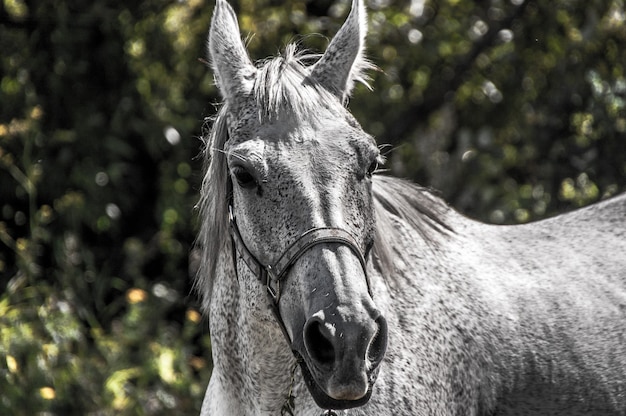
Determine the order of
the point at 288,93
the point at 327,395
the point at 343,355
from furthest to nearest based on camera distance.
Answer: the point at 288,93, the point at 327,395, the point at 343,355

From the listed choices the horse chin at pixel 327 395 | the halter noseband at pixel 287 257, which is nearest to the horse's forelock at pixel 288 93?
the halter noseband at pixel 287 257

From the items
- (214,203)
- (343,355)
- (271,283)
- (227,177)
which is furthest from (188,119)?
(343,355)

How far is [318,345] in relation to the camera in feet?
8.00

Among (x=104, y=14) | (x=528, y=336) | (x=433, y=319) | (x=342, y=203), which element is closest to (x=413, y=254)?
(x=433, y=319)

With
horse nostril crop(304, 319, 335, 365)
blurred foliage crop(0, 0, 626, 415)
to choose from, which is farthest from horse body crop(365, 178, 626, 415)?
blurred foliage crop(0, 0, 626, 415)

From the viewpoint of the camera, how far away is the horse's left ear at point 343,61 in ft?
9.63

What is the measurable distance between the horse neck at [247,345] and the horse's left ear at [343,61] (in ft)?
2.01

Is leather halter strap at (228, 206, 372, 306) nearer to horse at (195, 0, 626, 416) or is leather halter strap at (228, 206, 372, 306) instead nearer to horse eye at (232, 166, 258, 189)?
horse at (195, 0, 626, 416)

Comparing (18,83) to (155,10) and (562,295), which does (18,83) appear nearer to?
(155,10)

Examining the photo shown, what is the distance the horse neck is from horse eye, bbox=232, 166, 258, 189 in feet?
0.83

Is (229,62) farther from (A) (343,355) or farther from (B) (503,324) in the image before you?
(B) (503,324)

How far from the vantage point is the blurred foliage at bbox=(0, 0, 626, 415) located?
596 centimetres

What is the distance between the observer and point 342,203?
259 centimetres

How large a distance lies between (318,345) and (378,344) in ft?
0.52
